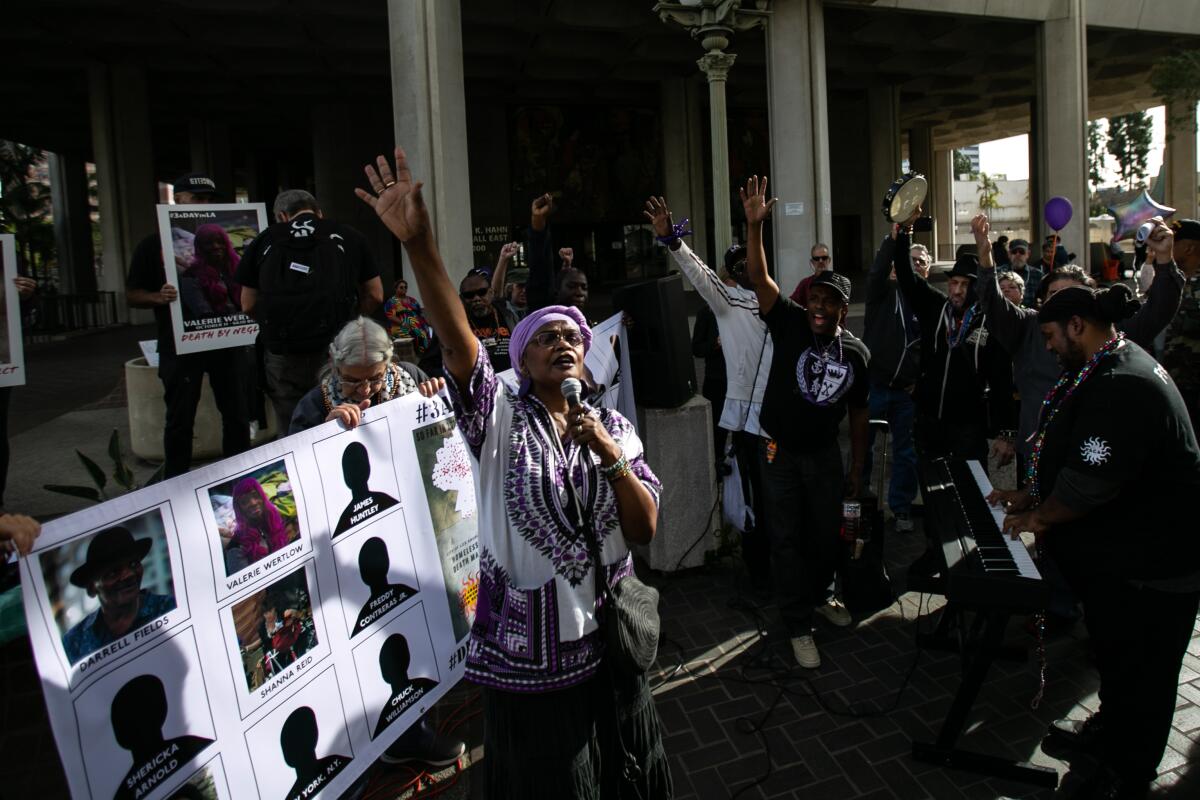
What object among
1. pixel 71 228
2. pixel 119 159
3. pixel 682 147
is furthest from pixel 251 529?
pixel 71 228

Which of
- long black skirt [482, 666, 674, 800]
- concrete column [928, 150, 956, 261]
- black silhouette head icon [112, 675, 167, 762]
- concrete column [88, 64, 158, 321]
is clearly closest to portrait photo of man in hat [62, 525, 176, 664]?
black silhouette head icon [112, 675, 167, 762]

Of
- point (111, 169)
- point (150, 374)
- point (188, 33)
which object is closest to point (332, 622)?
point (150, 374)

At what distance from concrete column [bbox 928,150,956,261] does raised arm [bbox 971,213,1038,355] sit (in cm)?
4593

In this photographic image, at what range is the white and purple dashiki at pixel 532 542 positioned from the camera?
247 centimetres

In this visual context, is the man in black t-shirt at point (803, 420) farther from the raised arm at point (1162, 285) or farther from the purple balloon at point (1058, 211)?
the purple balloon at point (1058, 211)

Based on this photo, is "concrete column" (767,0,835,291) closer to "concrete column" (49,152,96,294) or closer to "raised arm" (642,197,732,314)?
"raised arm" (642,197,732,314)

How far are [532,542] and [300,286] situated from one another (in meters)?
2.99

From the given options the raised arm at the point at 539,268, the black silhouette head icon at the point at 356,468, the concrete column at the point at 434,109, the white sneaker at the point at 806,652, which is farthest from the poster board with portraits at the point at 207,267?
the concrete column at the point at 434,109

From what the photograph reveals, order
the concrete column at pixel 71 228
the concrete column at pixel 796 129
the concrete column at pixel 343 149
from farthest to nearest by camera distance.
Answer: the concrete column at pixel 71 228
the concrete column at pixel 343 149
the concrete column at pixel 796 129

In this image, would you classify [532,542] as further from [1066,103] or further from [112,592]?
[1066,103]

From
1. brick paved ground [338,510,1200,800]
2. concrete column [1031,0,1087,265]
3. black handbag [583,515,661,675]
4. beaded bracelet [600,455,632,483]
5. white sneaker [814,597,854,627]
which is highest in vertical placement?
concrete column [1031,0,1087,265]

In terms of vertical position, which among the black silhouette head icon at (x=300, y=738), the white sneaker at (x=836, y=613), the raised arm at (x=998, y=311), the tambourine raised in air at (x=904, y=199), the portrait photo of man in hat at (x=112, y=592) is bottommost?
the white sneaker at (x=836, y=613)

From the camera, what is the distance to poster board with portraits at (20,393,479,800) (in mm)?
2188

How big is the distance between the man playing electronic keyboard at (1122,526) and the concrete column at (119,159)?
81.2 feet
